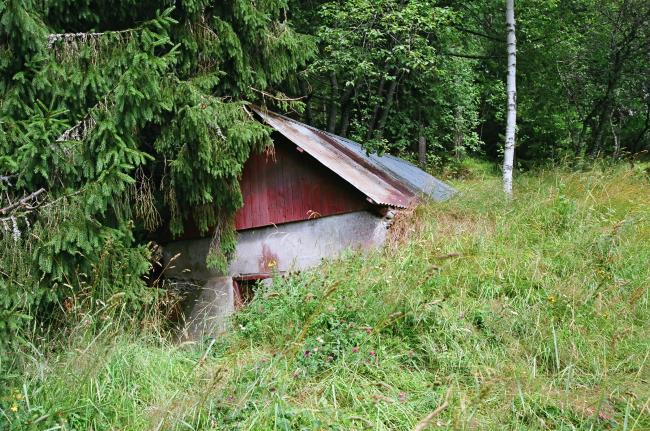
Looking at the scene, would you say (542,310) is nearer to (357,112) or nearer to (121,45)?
(121,45)

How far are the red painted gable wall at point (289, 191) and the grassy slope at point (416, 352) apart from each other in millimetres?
1536

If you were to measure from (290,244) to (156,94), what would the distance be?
10.6ft

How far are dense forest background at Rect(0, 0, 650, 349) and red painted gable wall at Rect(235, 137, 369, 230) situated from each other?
50cm

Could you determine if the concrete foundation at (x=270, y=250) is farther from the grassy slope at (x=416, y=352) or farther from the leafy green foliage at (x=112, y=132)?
the grassy slope at (x=416, y=352)

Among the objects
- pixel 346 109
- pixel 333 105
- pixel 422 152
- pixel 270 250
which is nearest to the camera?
pixel 270 250

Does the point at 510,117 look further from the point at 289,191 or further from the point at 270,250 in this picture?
the point at 270,250

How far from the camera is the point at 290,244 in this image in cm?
809

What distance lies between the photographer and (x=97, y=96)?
5883 millimetres

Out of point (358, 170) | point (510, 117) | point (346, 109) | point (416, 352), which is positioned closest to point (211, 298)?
point (358, 170)

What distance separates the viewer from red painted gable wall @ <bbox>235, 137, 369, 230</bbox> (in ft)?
25.2

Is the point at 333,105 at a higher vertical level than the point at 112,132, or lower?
higher

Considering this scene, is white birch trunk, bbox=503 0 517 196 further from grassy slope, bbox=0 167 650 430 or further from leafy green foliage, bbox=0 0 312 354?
leafy green foliage, bbox=0 0 312 354

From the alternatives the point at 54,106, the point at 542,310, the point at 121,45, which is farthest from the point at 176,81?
the point at 542,310

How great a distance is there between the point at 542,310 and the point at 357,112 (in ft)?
36.3
